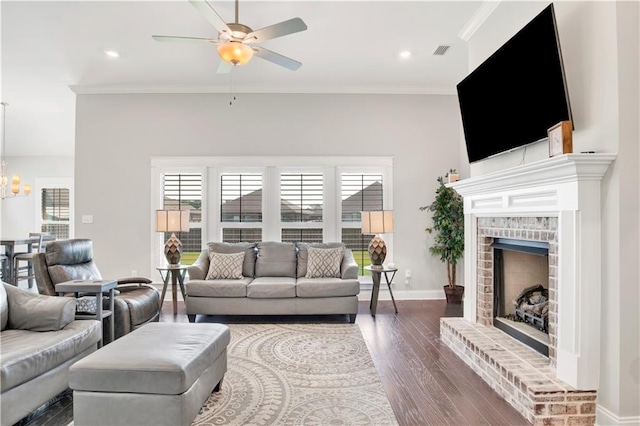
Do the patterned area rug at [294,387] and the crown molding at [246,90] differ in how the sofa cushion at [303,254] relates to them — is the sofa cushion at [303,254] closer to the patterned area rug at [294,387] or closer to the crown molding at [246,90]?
the patterned area rug at [294,387]

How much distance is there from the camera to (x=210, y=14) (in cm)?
264

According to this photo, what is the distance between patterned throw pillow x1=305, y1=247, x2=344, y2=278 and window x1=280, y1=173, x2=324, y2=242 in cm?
89

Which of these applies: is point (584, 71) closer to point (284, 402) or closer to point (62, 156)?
point (284, 402)

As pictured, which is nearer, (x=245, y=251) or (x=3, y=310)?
(x=3, y=310)

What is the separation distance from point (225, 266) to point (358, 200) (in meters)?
2.23

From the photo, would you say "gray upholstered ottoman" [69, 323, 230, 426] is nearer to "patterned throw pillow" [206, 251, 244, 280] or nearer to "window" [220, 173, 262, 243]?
"patterned throw pillow" [206, 251, 244, 280]

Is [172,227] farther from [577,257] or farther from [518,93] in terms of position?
[577,257]

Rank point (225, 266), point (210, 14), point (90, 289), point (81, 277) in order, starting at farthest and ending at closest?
1. point (225, 266)
2. point (81, 277)
3. point (90, 289)
4. point (210, 14)

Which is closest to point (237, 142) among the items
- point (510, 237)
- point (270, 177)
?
point (270, 177)

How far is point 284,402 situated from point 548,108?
265 cm

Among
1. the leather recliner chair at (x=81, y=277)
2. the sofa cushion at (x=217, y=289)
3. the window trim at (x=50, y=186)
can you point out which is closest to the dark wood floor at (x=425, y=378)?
the sofa cushion at (x=217, y=289)

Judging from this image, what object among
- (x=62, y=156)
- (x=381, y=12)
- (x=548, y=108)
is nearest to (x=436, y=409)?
(x=548, y=108)

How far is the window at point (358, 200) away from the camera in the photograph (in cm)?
566

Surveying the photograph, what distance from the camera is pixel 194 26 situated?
380 cm
